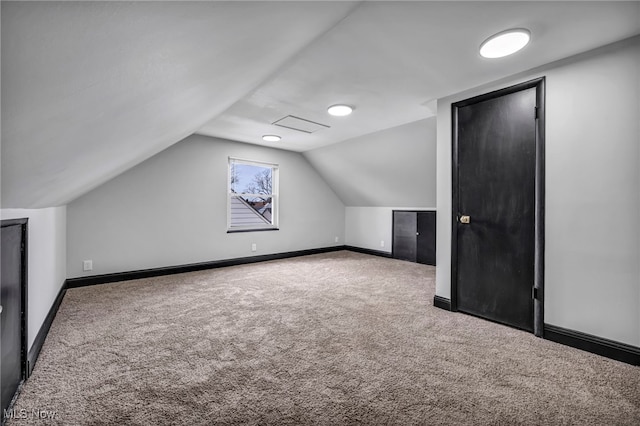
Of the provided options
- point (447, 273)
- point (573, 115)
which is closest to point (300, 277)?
point (447, 273)

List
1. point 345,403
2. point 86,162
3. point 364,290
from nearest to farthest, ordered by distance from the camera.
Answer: point 345,403 < point 86,162 < point 364,290

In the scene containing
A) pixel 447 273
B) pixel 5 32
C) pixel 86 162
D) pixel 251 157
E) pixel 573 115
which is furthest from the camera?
pixel 251 157

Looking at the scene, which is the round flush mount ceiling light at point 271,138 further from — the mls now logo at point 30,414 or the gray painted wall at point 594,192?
the mls now logo at point 30,414

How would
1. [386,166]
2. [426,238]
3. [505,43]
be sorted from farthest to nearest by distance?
1. [426,238]
2. [386,166]
3. [505,43]

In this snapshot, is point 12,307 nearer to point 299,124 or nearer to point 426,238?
point 299,124

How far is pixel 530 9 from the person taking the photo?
1574 mm

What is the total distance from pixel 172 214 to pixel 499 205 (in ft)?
13.3

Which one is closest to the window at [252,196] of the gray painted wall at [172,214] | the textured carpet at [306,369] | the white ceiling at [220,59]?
the gray painted wall at [172,214]

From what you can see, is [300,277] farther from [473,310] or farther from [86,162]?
[86,162]

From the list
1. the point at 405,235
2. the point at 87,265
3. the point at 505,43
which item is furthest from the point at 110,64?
the point at 405,235

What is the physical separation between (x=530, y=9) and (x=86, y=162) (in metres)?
2.66

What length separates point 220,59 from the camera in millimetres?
1380

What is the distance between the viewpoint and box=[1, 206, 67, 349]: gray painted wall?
5.91 ft

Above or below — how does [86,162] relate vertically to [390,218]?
above
